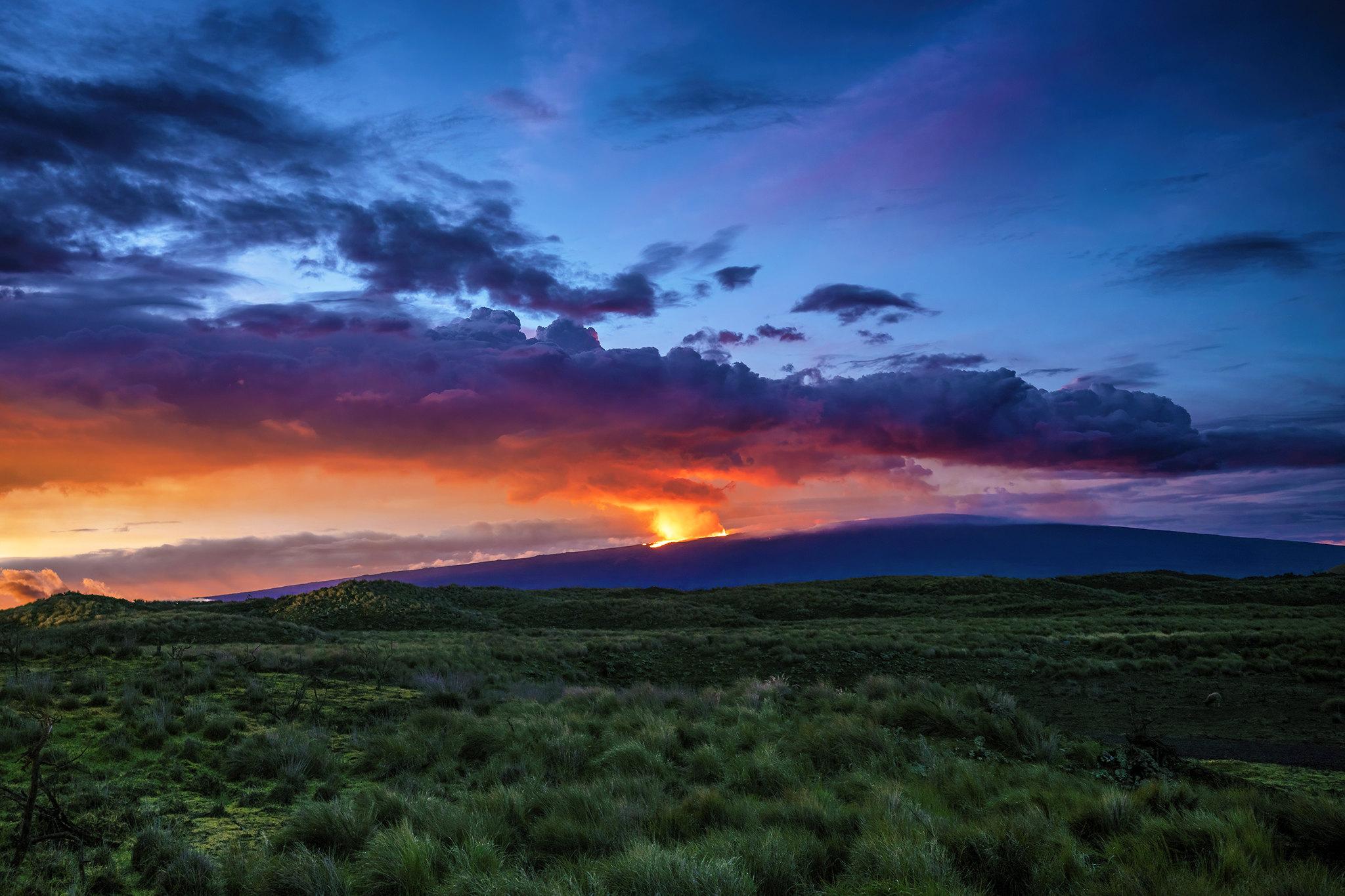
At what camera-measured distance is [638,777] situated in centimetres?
808

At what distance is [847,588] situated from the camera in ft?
254

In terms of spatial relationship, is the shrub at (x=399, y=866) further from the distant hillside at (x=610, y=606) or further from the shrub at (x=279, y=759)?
the distant hillside at (x=610, y=606)

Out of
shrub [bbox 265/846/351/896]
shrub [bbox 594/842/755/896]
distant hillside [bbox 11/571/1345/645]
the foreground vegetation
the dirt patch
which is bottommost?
distant hillside [bbox 11/571/1345/645]

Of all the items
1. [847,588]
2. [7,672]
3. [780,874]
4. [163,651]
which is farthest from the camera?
[847,588]

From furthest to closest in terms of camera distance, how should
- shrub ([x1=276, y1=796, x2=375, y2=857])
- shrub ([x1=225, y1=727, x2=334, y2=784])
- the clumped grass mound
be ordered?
shrub ([x1=225, y1=727, x2=334, y2=784])
shrub ([x1=276, y1=796, x2=375, y2=857])
the clumped grass mound

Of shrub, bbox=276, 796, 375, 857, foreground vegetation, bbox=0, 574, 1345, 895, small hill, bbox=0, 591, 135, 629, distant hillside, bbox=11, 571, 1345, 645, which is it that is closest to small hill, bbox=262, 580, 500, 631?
distant hillside, bbox=11, 571, 1345, 645

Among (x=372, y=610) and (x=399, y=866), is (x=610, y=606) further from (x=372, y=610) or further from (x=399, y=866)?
(x=399, y=866)

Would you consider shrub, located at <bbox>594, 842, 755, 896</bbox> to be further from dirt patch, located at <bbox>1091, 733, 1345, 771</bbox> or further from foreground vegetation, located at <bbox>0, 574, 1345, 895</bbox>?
dirt patch, located at <bbox>1091, 733, 1345, 771</bbox>

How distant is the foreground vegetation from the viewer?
5.31 m

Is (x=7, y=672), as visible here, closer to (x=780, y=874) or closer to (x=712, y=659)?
(x=780, y=874)

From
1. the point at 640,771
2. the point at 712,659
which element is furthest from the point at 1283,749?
the point at 712,659

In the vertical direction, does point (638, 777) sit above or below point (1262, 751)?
above

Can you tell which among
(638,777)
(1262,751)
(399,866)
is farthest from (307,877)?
(1262,751)

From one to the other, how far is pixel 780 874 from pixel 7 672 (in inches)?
643
